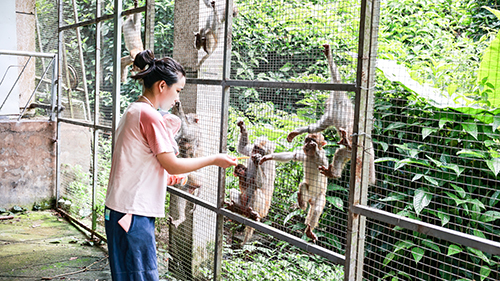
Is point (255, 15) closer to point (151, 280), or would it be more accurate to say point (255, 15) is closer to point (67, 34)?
point (151, 280)

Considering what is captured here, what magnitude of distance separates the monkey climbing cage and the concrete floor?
0.30m

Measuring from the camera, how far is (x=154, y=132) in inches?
81.3

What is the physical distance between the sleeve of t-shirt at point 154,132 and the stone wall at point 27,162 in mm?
4436

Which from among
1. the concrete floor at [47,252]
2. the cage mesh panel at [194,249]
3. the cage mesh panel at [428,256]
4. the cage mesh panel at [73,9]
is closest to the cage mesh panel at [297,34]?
the cage mesh panel at [428,256]

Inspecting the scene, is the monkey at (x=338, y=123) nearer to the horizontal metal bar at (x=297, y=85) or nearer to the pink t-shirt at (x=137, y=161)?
the horizontal metal bar at (x=297, y=85)

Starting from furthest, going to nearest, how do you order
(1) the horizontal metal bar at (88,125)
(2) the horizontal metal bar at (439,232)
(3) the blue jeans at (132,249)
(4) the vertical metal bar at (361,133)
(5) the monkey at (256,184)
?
(1) the horizontal metal bar at (88,125), (5) the monkey at (256,184), (3) the blue jeans at (132,249), (4) the vertical metal bar at (361,133), (2) the horizontal metal bar at (439,232)

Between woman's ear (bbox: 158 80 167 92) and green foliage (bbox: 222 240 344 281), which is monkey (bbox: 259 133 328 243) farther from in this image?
woman's ear (bbox: 158 80 167 92)

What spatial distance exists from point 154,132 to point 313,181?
3.14ft

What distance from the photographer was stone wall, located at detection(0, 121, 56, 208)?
5.70 m

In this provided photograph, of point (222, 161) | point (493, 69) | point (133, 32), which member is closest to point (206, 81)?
point (222, 161)

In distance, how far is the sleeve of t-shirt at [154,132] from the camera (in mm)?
2064

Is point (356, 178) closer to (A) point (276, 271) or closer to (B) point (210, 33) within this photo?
→ (A) point (276, 271)

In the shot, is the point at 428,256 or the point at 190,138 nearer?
the point at 428,256

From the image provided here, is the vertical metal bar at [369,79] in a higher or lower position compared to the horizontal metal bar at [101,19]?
lower
